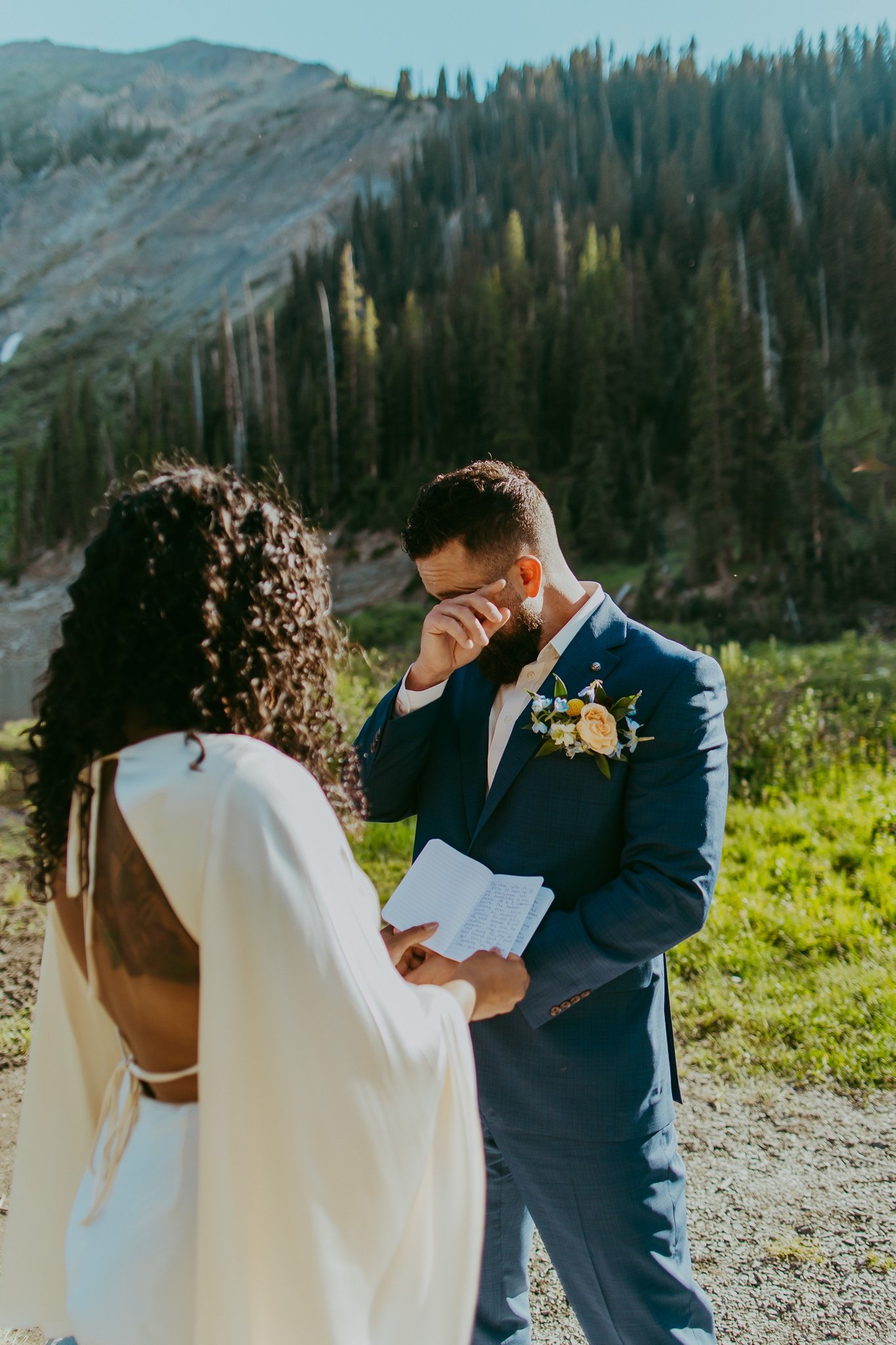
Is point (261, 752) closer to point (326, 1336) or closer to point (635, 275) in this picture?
point (326, 1336)

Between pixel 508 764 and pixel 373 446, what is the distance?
34.6 meters

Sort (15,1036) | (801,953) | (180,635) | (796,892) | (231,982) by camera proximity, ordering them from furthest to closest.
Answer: (796,892)
(801,953)
(15,1036)
(180,635)
(231,982)

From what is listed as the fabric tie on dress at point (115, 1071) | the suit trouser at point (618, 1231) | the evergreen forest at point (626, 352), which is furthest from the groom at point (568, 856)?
the evergreen forest at point (626, 352)

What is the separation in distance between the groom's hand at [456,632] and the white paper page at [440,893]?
0.44m

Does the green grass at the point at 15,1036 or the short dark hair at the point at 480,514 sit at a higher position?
the short dark hair at the point at 480,514

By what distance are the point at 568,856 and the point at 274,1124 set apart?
3.34ft

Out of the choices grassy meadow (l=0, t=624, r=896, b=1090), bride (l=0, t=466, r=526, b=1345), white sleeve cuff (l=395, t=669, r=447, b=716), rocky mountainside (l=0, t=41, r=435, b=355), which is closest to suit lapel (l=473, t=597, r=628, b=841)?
white sleeve cuff (l=395, t=669, r=447, b=716)

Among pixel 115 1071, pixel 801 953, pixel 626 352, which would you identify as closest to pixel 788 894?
A: pixel 801 953

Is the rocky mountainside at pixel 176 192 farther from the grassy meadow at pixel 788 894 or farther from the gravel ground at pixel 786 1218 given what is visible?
the gravel ground at pixel 786 1218

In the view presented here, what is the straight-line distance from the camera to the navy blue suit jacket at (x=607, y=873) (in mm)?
2023

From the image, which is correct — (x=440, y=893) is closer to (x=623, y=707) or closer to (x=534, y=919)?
(x=534, y=919)

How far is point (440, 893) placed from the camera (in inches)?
85.6

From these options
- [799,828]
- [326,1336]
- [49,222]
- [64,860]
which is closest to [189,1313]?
[326,1336]

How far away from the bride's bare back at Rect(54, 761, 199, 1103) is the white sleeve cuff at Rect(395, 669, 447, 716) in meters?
1.10
